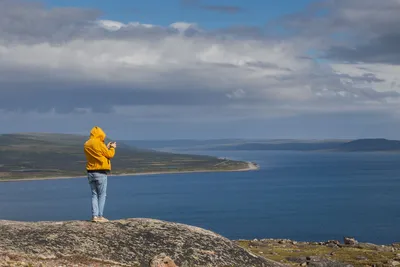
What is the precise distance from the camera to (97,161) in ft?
75.4

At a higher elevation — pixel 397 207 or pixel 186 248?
pixel 186 248

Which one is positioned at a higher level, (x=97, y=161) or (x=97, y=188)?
(x=97, y=161)

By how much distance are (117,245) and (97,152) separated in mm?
4088

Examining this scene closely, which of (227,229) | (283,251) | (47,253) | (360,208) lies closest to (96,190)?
(47,253)

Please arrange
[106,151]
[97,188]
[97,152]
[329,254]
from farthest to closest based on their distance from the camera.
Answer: [329,254] < [97,188] < [106,151] < [97,152]

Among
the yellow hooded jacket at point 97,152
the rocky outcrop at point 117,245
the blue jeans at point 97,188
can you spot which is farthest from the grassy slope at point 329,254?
the yellow hooded jacket at point 97,152

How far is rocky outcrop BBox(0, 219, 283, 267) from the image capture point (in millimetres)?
20703

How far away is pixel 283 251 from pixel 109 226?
30.8 metres

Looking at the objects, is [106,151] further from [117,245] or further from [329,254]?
[329,254]

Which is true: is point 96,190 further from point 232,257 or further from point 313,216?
point 313,216

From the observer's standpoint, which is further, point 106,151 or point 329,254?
point 329,254

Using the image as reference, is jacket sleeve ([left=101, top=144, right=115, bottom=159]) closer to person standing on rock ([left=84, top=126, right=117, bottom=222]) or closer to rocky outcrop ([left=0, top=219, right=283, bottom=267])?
person standing on rock ([left=84, top=126, right=117, bottom=222])

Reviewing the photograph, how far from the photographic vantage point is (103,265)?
20.6 m

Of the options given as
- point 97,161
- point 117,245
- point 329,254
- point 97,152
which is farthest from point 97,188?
point 329,254
